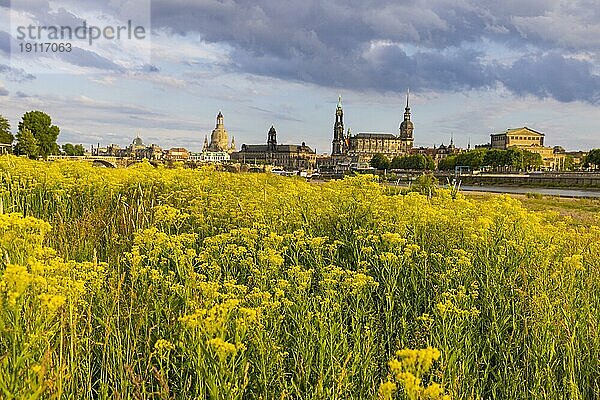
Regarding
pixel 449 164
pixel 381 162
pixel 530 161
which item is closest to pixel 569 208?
pixel 530 161

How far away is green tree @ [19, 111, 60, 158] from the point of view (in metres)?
83.1

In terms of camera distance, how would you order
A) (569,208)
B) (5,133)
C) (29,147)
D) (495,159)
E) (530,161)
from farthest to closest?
(530,161), (495,159), (5,133), (29,147), (569,208)

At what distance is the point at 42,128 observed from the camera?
85.9m

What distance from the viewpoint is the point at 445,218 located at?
6402mm

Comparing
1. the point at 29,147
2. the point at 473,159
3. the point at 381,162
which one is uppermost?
the point at 473,159

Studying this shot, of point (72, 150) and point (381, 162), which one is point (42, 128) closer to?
point (72, 150)

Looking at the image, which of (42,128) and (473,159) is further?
(473,159)

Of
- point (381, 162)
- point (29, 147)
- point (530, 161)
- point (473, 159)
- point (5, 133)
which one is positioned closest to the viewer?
point (29, 147)

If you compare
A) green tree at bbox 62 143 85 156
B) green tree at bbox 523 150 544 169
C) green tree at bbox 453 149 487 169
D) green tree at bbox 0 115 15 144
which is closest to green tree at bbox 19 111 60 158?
green tree at bbox 0 115 15 144

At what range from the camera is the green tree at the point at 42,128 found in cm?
8312

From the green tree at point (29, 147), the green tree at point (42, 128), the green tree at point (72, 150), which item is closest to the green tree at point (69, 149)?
the green tree at point (72, 150)

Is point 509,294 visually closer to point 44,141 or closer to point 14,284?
point 14,284

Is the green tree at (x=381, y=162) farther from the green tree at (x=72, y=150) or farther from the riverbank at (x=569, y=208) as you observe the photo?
the riverbank at (x=569, y=208)

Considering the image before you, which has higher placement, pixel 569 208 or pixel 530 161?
pixel 530 161
